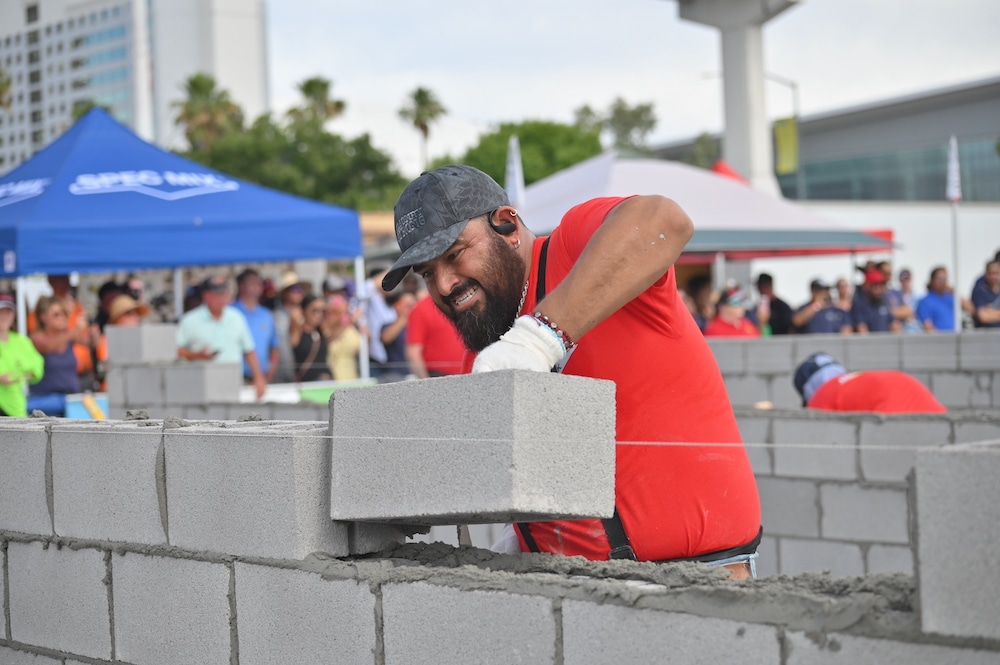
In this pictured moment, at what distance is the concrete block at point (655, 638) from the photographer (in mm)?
2139

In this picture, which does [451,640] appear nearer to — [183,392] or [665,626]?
[665,626]

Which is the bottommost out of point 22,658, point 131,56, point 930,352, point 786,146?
point 22,658

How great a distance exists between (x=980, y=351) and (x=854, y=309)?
384 centimetres

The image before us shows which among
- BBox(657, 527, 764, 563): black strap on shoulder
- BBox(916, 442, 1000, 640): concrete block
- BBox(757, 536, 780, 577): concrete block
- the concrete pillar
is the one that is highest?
the concrete pillar

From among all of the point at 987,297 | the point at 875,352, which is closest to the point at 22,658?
the point at 875,352

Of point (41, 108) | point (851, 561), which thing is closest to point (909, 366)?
point (851, 561)

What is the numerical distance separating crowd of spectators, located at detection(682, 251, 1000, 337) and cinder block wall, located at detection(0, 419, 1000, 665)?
8.45 meters

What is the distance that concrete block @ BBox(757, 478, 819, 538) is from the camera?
700cm

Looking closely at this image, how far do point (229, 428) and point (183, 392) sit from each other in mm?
6275

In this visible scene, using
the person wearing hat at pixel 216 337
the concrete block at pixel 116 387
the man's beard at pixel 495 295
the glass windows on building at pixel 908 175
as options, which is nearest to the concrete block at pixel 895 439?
the man's beard at pixel 495 295

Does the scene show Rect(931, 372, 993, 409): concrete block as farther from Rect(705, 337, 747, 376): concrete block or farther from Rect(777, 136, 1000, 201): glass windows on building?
Rect(777, 136, 1000, 201): glass windows on building

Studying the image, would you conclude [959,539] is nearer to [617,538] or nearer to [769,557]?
[617,538]

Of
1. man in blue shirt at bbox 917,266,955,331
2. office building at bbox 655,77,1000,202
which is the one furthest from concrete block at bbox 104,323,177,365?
office building at bbox 655,77,1000,202

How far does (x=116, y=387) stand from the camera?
965cm
